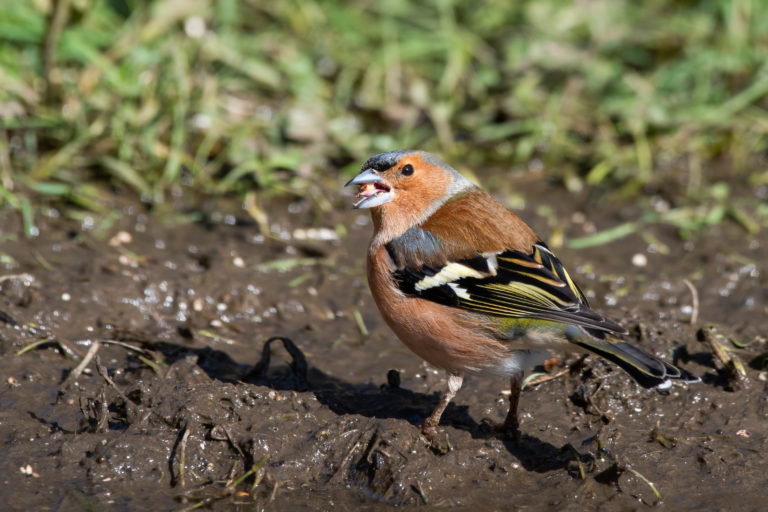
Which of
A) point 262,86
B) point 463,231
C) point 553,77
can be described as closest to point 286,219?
point 262,86

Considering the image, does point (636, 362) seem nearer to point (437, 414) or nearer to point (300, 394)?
point (437, 414)

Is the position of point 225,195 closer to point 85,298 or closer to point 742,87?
point 85,298

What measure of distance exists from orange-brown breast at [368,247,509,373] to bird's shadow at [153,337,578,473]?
367 millimetres

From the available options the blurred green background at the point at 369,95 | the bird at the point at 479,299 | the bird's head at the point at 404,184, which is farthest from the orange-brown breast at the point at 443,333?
the blurred green background at the point at 369,95

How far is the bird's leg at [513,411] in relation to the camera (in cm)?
412

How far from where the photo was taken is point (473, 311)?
3.96 m

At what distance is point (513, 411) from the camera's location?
4.13m

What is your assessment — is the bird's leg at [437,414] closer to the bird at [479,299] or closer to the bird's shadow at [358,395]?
the bird at [479,299]

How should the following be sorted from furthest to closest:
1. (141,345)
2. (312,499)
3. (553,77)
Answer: (553,77), (141,345), (312,499)

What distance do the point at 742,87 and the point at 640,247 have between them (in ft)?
7.01

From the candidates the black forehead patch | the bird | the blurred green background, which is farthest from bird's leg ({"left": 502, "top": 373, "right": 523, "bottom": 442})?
the blurred green background

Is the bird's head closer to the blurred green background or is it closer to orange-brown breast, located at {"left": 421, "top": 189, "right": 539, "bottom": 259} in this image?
orange-brown breast, located at {"left": 421, "top": 189, "right": 539, "bottom": 259}

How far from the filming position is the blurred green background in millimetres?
6352

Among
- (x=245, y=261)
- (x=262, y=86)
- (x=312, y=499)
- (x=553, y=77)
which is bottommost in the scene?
(x=312, y=499)
